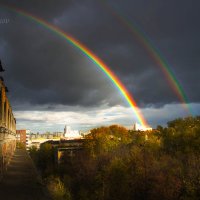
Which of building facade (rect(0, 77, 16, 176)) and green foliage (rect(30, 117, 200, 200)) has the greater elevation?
building facade (rect(0, 77, 16, 176))

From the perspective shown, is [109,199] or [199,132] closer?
[109,199]

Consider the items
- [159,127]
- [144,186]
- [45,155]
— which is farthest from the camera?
[159,127]

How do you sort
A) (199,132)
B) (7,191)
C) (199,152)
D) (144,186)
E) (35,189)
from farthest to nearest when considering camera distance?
(199,132) < (199,152) < (144,186) < (35,189) < (7,191)

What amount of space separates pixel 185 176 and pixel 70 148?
45.5 metres

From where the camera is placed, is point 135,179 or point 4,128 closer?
point 4,128

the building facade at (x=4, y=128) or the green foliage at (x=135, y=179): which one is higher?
the building facade at (x=4, y=128)

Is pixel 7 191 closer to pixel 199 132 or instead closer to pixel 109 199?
pixel 109 199

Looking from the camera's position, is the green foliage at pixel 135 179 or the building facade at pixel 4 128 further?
the green foliage at pixel 135 179

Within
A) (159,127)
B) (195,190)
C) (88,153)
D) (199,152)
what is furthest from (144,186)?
(159,127)

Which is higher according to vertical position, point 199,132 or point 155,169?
point 199,132

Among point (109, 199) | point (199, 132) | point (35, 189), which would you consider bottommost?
point (109, 199)

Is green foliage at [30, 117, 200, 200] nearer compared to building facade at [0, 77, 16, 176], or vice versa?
building facade at [0, 77, 16, 176]

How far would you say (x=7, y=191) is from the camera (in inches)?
1125

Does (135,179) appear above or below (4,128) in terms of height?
below
